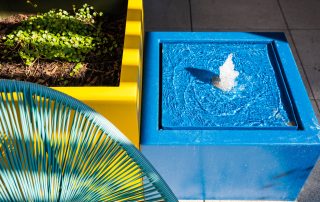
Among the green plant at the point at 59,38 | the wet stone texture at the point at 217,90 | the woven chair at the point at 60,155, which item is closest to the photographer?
the woven chair at the point at 60,155

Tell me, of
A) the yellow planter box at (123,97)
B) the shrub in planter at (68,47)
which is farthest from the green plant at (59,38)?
the yellow planter box at (123,97)

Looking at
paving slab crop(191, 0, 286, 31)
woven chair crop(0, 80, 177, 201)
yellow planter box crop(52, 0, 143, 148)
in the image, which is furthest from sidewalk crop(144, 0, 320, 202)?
woven chair crop(0, 80, 177, 201)

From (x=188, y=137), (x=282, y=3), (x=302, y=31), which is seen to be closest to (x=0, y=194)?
(x=188, y=137)

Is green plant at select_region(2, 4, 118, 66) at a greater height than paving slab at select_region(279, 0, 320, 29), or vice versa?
paving slab at select_region(279, 0, 320, 29)

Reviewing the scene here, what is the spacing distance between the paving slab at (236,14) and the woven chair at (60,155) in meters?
2.32

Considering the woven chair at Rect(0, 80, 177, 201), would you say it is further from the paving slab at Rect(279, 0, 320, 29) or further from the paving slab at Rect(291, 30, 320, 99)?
the paving slab at Rect(279, 0, 320, 29)

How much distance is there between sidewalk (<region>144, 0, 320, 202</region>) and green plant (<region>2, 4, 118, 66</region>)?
1138 mm

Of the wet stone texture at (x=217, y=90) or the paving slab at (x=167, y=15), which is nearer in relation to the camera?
the wet stone texture at (x=217, y=90)

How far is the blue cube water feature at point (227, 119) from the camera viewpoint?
1816 mm

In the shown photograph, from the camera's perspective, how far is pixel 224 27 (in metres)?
3.47

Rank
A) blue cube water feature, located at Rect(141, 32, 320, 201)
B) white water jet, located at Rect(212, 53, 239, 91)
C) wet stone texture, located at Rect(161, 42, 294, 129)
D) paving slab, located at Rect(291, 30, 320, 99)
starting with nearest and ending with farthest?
1. blue cube water feature, located at Rect(141, 32, 320, 201)
2. wet stone texture, located at Rect(161, 42, 294, 129)
3. white water jet, located at Rect(212, 53, 239, 91)
4. paving slab, located at Rect(291, 30, 320, 99)

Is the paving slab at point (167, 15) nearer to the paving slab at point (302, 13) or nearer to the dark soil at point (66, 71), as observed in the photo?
the paving slab at point (302, 13)

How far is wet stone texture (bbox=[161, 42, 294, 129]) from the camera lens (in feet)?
6.32

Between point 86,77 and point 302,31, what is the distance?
89.5 inches
